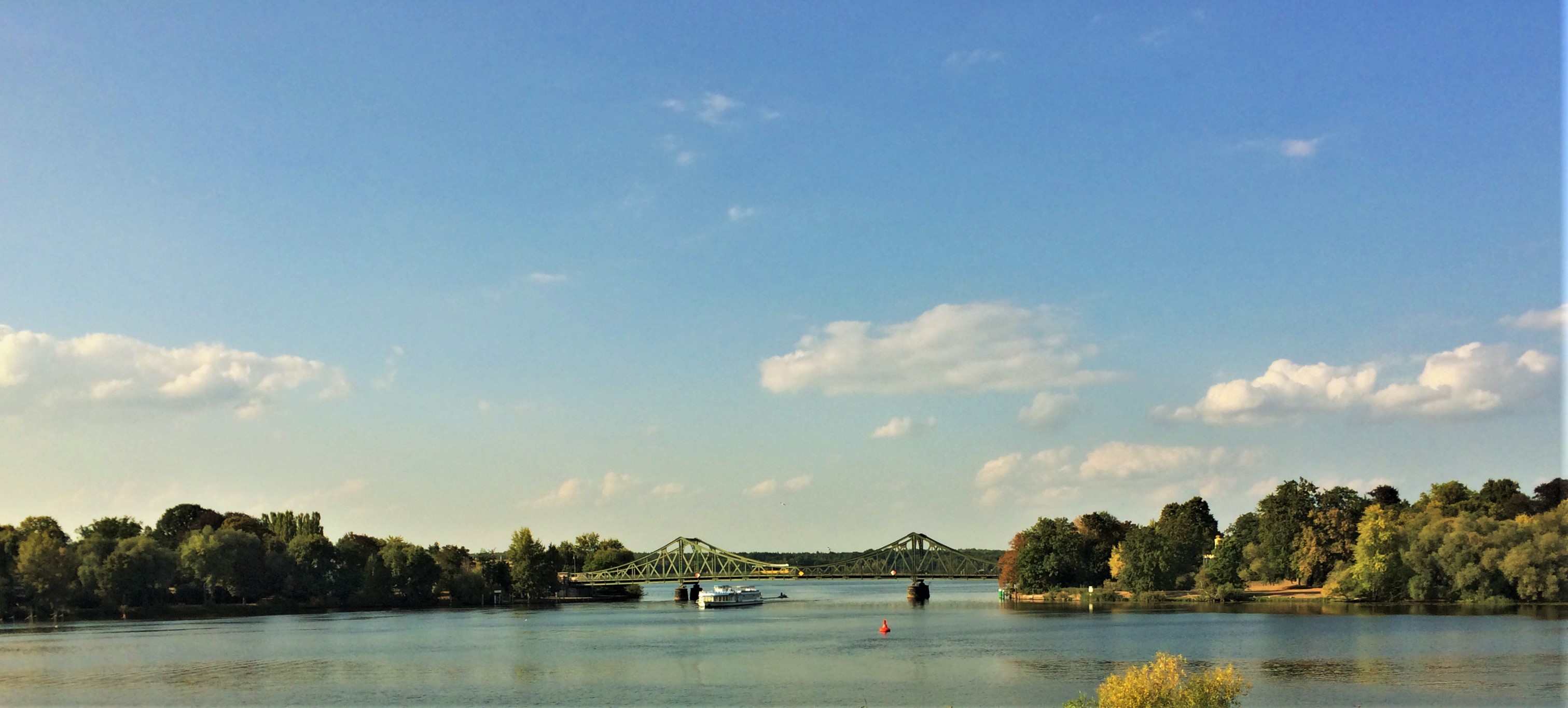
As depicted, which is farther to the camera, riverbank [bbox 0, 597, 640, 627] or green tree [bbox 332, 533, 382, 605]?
green tree [bbox 332, 533, 382, 605]

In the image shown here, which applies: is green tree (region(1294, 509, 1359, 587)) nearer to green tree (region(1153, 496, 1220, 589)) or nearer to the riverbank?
green tree (region(1153, 496, 1220, 589))

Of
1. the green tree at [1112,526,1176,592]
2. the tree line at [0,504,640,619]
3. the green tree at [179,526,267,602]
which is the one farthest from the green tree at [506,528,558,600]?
the green tree at [1112,526,1176,592]

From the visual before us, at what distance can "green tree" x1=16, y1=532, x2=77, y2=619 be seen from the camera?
120438 millimetres

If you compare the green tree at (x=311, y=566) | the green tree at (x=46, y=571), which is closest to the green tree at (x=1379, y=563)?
the green tree at (x=311, y=566)

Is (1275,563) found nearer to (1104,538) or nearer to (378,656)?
(1104,538)

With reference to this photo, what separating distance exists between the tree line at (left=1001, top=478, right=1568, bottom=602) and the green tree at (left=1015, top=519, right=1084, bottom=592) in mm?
145

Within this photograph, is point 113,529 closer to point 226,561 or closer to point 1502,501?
point 226,561

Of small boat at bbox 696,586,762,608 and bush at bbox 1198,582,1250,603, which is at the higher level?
bush at bbox 1198,582,1250,603

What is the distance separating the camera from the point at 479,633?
345 ft

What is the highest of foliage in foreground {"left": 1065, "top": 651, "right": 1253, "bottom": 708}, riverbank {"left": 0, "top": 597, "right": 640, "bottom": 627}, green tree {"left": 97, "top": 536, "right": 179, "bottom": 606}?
foliage in foreground {"left": 1065, "top": 651, "right": 1253, "bottom": 708}

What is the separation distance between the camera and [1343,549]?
11506cm

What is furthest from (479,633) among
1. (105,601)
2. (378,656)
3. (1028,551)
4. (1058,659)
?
(1028,551)

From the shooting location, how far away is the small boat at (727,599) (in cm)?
17525

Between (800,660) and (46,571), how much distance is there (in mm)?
89481
